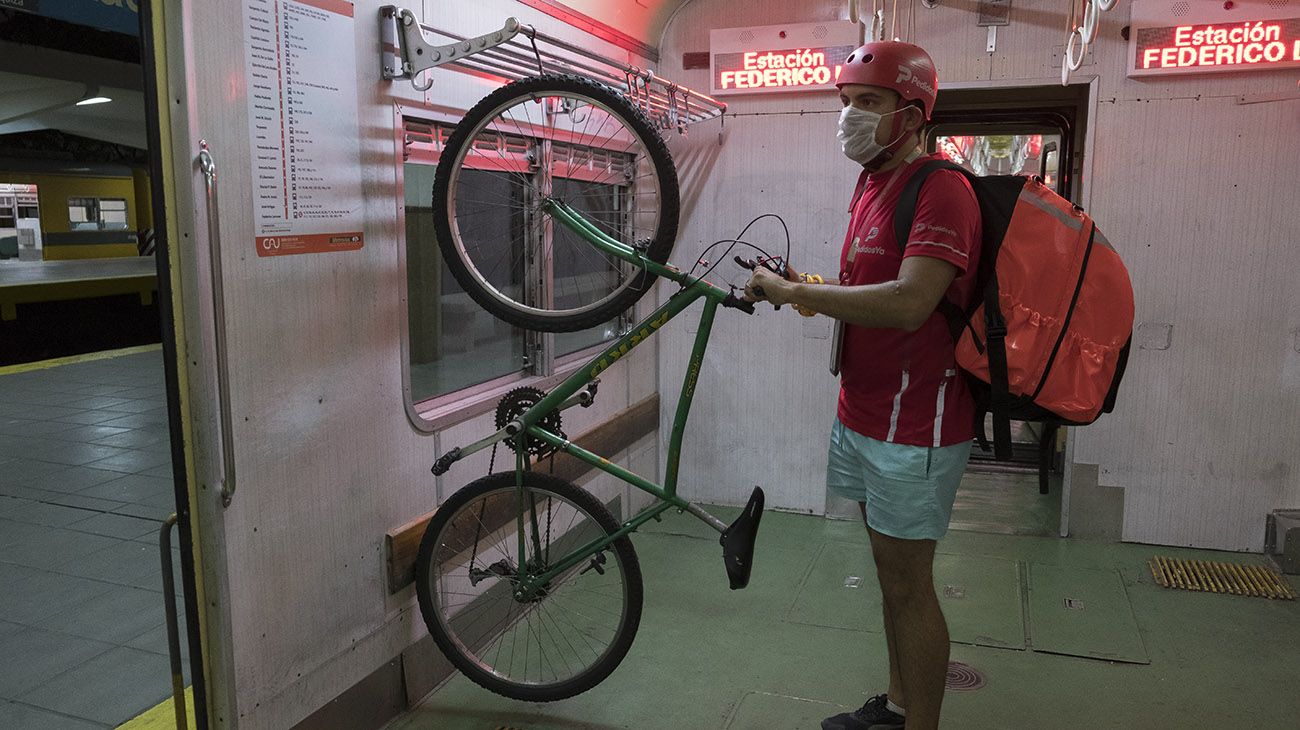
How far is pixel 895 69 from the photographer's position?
224 cm

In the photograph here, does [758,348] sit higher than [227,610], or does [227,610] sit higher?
[758,348]

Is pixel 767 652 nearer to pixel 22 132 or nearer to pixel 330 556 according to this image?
pixel 330 556

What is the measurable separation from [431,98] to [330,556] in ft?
4.87

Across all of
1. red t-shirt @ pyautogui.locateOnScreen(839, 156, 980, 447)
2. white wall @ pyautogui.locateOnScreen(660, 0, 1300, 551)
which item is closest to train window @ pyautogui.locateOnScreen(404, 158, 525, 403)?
red t-shirt @ pyautogui.locateOnScreen(839, 156, 980, 447)

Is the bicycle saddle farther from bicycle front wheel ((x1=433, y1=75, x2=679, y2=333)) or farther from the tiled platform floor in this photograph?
the tiled platform floor

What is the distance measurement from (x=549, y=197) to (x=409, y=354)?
0.69m

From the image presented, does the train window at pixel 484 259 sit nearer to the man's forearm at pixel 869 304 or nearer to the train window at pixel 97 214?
the man's forearm at pixel 869 304

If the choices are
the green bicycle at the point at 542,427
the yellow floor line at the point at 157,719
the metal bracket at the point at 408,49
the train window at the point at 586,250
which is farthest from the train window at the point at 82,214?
the metal bracket at the point at 408,49

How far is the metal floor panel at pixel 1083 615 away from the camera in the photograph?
3393 mm

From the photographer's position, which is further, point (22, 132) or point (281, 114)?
point (22, 132)

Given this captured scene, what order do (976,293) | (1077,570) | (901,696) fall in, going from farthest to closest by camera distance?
(1077,570), (901,696), (976,293)

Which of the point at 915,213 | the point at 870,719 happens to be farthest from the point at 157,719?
the point at 915,213

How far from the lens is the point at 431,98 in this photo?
9.71ft

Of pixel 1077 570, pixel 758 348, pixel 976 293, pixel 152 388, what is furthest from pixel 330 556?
pixel 152 388
